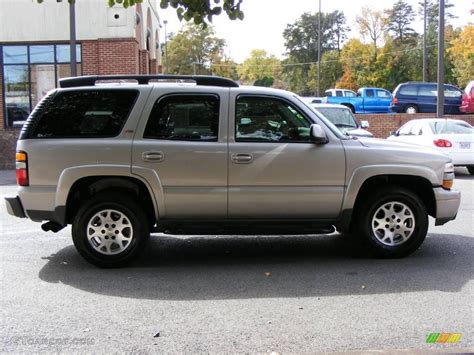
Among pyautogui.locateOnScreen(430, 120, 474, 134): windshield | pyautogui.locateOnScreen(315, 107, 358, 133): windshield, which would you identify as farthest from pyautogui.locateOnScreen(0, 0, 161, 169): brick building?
→ pyautogui.locateOnScreen(430, 120, 474, 134): windshield

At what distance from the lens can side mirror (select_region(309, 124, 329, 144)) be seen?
5.75 metres

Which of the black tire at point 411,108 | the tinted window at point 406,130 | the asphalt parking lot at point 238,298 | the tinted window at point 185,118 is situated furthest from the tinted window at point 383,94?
the tinted window at point 185,118

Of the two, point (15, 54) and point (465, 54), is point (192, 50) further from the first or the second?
point (15, 54)

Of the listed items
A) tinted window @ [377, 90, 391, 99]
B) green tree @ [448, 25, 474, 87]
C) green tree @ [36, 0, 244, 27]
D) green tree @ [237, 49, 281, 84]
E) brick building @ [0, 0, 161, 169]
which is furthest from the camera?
green tree @ [237, 49, 281, 84]

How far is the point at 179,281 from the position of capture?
5453 millimetres

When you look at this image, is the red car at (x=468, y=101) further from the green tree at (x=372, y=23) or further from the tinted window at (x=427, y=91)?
the green tree at (x=372, y=23)

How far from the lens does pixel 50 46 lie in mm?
19922

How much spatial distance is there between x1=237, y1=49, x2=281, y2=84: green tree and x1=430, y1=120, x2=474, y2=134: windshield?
8957 cm

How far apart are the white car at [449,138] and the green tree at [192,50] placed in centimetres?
5865

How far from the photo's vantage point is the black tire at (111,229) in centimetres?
574

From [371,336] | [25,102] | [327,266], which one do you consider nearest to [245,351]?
[371,336]

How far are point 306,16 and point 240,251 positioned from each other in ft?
299

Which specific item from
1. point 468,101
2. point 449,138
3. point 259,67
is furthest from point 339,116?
point 259,67

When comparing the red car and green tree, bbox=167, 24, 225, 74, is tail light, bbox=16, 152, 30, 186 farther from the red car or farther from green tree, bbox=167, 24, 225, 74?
green tree, bbox=167, 24, 225, 74
